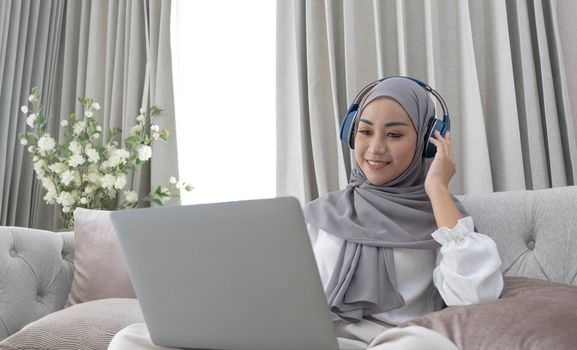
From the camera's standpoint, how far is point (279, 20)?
2568 millimetres

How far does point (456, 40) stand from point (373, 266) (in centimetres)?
124

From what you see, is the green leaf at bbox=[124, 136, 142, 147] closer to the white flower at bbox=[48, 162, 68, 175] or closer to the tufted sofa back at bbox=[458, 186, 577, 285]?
the white flower at bbox=[48, 162, 68, 175]

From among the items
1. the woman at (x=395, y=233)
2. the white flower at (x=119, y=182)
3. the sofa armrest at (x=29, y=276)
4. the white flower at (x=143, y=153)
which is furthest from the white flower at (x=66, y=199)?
the woman at (x=395, y=233)

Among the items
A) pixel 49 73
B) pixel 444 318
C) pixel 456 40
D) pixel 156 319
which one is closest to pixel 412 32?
pixel 456 40

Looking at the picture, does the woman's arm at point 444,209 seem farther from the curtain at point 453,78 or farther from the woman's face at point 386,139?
the curtain at point 453,78

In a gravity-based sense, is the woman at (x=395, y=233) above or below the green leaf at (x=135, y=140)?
below

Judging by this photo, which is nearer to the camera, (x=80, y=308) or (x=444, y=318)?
(x=444, y=318)

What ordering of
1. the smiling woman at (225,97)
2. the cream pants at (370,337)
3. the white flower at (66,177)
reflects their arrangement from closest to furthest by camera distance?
the cream pants at (370,337), the white flower at (66,177), the smiling woman at (225,97)

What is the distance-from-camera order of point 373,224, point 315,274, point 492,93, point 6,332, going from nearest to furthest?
point 315,274 → point 373,224 → point 6,332 → point 492,93

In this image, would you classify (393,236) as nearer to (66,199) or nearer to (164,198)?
(164,198)

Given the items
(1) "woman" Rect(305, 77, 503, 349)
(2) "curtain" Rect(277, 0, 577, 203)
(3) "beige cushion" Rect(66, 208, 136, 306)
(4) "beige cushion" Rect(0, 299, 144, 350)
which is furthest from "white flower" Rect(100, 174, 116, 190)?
(1) "woman" Rect(305, 77, 503, 349)

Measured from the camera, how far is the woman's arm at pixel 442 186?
126 cm

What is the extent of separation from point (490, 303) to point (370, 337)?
0.31 metres

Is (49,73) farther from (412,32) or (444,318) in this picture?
(444,318)
